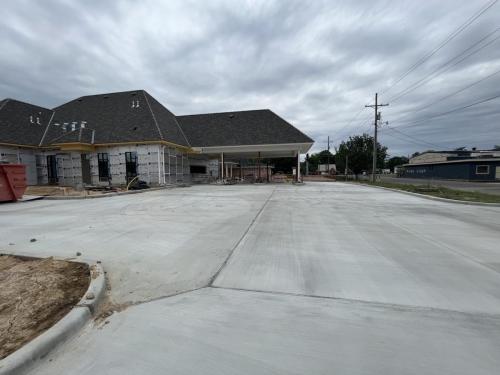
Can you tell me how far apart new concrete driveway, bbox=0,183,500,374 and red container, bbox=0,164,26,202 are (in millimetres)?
8836

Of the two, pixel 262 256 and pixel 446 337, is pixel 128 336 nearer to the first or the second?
pixel 262 256

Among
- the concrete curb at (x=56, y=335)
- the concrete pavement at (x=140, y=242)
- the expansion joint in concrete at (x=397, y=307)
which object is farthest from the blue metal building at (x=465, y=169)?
the concrete curb at (x=56, y=335)

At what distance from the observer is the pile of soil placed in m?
2.57

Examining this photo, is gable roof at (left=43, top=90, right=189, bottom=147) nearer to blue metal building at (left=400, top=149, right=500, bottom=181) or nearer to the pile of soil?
the pile of soil

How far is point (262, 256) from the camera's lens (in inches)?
192

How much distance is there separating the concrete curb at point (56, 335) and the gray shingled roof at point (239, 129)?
24407 mm

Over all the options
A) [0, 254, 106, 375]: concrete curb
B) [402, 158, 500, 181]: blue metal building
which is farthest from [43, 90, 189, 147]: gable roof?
[402, 158, 500, 181]: blue metal building

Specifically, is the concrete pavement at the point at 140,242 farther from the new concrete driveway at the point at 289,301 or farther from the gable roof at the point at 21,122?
the gable roof at the point at 21,122

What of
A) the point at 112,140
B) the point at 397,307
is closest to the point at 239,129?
the point at 112,140

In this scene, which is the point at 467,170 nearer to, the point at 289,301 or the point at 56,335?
the point at 289,301

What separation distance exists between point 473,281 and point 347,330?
2540mm

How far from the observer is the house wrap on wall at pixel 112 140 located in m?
23.0

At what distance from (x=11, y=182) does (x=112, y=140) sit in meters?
10.9

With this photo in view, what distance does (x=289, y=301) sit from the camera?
324 cm
